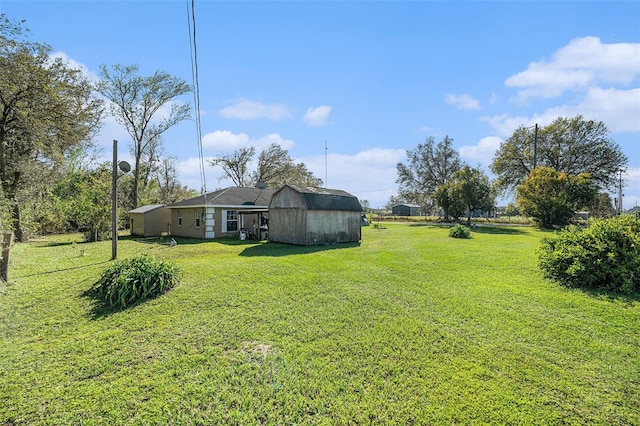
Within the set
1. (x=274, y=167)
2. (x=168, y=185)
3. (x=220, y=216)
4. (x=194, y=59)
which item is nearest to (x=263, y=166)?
(x=274, y=167)

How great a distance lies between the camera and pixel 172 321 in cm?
498

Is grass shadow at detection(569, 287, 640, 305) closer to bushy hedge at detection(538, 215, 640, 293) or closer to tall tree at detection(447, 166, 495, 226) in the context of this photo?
bushy hedge at detection(538, 215, 640, 293)

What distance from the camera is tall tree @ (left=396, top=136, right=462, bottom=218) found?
38875mm

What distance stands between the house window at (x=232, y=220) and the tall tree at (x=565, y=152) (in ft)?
88.2

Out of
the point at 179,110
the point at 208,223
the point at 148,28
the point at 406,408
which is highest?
the point at 179,110

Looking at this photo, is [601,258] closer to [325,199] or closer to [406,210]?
[325,199]

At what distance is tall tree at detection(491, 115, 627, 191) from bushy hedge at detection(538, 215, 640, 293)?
24247 mm

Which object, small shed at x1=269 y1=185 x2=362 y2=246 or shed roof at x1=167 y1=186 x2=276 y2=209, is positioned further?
shed roof at x1=167 y1=186 x2=276 y2=209

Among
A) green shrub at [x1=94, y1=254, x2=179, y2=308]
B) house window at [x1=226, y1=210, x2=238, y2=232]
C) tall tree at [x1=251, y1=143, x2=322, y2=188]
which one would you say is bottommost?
green shrub at [x1=94, y1=254, x2=179, y2=308]

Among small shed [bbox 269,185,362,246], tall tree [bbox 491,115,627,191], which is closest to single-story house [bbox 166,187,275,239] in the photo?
small shed [bbox 269,185,362,246]

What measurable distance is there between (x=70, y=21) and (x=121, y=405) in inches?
336

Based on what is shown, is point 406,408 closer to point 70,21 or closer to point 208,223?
point 70,21

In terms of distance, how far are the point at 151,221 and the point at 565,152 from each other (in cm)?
3750

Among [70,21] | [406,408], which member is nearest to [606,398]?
[406,408]
